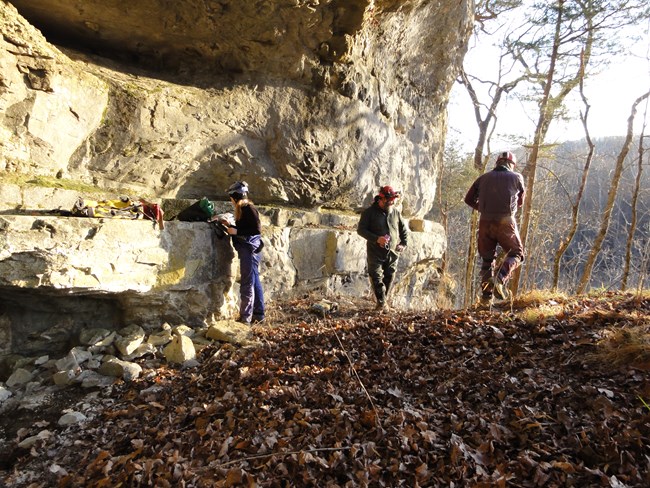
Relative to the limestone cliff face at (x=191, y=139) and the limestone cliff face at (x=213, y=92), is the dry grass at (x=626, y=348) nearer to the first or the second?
the limestone cliff face at (x=191, y=139)

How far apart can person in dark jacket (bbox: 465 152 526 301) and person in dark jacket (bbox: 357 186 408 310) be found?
133 cm

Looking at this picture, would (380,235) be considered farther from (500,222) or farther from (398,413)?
(398,413)

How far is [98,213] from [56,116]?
5.26 ft

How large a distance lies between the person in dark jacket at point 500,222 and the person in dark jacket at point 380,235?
1.33 metres

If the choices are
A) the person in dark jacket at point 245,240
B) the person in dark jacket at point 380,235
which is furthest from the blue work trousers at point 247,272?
the person in dark jacket at point 380,235

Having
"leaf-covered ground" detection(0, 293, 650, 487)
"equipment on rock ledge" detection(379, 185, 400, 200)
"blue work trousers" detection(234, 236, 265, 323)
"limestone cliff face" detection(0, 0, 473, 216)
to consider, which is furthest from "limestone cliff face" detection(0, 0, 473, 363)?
"equipment on rock ledge" detection(379, 185, 400, 200)

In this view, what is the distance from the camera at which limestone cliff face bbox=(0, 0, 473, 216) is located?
5.07 metres

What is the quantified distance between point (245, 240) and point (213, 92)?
10.2 ft

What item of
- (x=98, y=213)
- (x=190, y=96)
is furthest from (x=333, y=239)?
(x=98, y=213)

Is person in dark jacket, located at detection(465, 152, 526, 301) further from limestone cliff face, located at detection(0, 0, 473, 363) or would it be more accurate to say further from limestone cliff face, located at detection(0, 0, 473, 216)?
limestone cliff face, located at detection(0, 0, 473, 216)

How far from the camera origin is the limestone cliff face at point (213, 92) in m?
5.07

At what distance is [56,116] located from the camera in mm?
5098

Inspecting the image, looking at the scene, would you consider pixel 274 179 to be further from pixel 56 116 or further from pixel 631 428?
pixel 631 428

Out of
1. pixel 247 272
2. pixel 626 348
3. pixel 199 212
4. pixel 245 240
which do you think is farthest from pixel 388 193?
pixel 626 348
